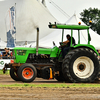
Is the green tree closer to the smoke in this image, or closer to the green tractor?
the smoke

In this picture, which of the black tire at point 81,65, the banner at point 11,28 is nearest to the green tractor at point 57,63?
the black tire at point 81,65

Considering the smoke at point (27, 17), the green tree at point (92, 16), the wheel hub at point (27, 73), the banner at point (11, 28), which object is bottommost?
the wheel hub at point (27, 73)

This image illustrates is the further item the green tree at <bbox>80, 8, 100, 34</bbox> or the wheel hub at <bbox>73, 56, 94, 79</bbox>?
the green tree at <bbox>80, 8, 100, 34</bbox>

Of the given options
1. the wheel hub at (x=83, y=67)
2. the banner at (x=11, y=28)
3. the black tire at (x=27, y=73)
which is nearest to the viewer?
the black tire at (x=27, y=73)

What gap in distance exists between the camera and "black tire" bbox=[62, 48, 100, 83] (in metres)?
11.4

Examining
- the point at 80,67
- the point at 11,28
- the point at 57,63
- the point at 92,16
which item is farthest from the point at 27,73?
the point at 92,16

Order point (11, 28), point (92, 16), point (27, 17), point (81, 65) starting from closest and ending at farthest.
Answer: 1. point (81, 65)
2. point (11, 28)
3. point (27, 17)
4. point (92, 16)

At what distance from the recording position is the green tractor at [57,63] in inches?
448

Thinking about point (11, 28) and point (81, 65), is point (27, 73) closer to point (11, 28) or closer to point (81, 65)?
point (81, 65)

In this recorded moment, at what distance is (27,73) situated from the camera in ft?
37.4

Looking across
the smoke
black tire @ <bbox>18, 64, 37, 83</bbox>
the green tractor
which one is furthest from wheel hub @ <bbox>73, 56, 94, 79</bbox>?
the smoke

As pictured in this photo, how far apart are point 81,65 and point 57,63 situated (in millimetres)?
912

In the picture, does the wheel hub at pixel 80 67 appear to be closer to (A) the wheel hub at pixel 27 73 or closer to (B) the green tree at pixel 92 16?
(A) the wheel hub at pixel 27 73

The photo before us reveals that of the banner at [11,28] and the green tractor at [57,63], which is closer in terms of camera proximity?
the green tractor at [57,63]
